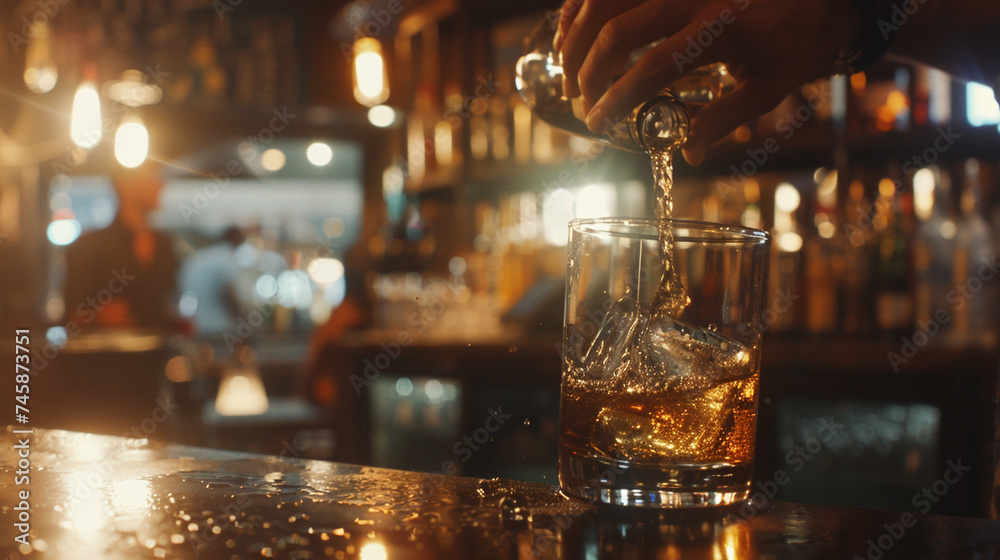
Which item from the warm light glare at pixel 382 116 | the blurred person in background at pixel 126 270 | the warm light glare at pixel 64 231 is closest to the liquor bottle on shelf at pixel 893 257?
the warm light glare at pixel 382 116

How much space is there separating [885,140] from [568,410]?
2.05 meters

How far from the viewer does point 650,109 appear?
0.61 m

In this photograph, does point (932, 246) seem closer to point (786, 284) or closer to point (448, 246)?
point (786, 284)

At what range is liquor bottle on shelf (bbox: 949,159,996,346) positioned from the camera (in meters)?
2.12

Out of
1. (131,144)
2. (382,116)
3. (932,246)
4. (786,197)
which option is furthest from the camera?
(382,116)

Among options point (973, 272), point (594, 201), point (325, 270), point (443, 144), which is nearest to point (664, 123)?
point (973, 272)

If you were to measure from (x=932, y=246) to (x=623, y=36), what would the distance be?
2.01 meters

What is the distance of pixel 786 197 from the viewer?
254 cm

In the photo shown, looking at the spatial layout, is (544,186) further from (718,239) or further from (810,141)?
(718,239)

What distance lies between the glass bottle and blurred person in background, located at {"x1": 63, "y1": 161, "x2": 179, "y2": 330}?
3172 millimetres

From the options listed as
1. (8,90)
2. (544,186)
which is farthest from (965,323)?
(8,90)

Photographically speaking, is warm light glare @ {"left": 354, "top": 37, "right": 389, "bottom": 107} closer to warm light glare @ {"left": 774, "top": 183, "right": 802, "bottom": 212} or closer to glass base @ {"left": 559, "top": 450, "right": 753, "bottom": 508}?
warm light glare @ {"left": 774, "top": 183, "right": 802, "bottom": 212}

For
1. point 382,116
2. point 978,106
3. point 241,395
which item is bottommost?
point 241,395

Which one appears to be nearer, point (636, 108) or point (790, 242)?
point (636, 108)
